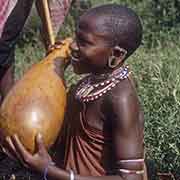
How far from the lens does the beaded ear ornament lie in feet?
9.96

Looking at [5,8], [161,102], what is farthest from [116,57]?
[161,102]

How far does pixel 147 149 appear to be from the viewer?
488 centimetres

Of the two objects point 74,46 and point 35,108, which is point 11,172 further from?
point 74,46

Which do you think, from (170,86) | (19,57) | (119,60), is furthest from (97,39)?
(19,57)

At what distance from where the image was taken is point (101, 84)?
306 cm

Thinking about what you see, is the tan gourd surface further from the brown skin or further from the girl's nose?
the girl's nose

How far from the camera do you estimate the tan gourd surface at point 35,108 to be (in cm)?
304

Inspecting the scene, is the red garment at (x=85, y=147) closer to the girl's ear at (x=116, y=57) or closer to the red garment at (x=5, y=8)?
the girl's ear at (x=116, y=57)

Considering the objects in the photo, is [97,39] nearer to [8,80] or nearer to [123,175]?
[123,175]

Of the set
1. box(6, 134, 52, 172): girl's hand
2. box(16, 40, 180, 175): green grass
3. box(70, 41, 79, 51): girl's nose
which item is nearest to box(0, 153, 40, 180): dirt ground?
box(16, 40, 180, 175): green grass

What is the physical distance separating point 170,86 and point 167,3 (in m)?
3.57

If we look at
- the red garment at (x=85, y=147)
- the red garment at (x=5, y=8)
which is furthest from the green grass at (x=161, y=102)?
the red garment at (x=85, y=147)

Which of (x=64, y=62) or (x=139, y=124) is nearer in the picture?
(x=139, y=124)

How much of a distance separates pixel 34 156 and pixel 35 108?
0.20m
